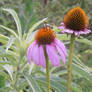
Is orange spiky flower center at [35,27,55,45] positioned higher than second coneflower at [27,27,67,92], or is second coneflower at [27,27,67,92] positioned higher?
orange spiky flower center at [35,27,55,45]

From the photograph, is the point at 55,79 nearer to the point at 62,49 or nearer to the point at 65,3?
the point at 62,49

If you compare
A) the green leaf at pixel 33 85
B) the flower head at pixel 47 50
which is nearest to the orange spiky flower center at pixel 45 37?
the flower head at pixel 47 50

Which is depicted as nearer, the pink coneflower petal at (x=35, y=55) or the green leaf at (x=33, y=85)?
the pink coneflower petal at (x=35, y=55)

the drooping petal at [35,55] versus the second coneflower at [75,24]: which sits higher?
the second coneflower at [75,24]

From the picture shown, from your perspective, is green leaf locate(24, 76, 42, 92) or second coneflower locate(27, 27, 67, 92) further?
green leaf locate(24, 76, 42, 92)

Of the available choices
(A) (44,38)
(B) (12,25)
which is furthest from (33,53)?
(B) (12,25)

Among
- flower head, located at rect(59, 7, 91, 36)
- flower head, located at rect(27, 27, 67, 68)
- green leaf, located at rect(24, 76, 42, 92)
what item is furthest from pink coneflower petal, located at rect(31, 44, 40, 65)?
green leaf, located at rect(24, 76, 42, 92)

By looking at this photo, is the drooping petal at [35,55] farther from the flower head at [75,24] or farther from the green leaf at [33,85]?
the green leaf at [33,85]

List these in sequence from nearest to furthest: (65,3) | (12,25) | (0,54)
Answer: (0,54) → (12,25) → (65,3)

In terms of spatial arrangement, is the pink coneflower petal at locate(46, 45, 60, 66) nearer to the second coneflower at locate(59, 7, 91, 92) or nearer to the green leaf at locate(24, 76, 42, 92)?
the second coneflower at locate(59, 7, 91, 92)
